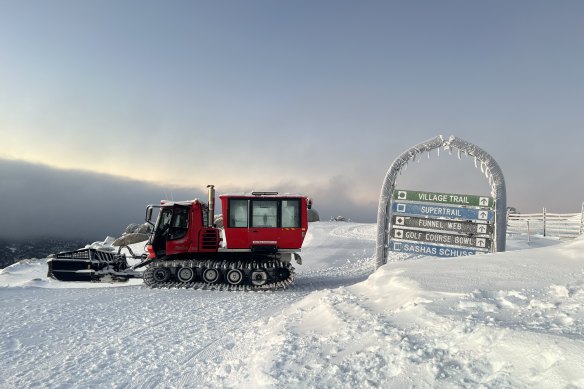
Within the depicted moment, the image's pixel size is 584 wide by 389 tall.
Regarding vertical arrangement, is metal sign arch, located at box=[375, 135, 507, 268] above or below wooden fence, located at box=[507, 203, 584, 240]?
above

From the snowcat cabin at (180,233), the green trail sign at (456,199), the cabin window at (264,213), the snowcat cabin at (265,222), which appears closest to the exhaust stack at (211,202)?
the snowcat cabin at (180,233)

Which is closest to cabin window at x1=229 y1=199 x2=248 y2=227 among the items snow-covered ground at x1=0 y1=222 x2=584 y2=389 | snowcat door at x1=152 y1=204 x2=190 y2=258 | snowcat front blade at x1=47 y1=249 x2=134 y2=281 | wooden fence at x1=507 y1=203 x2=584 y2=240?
snowcat door at x1=152 y1=204 x2=190 y2=258

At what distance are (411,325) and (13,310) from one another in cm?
840

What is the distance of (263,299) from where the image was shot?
10.2m

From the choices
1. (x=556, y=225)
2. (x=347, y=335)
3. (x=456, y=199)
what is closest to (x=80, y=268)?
(x=347, y=335)

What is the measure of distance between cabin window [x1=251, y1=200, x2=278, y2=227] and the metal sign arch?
3.70 m

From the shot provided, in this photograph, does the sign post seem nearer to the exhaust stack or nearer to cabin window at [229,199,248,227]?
cabin window at [229,199,248,227]

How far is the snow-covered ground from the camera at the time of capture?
3.64 metres

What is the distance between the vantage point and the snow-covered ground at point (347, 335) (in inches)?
143

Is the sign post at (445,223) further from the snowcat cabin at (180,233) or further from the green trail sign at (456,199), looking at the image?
the snowcat cabin at (180,233)

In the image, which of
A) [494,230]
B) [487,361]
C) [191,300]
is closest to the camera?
[487,361]

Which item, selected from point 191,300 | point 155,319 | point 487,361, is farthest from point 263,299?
point 487,361

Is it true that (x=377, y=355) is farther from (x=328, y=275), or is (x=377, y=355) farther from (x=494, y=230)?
(x=328, y=275)

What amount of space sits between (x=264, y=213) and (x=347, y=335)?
25.0ft
